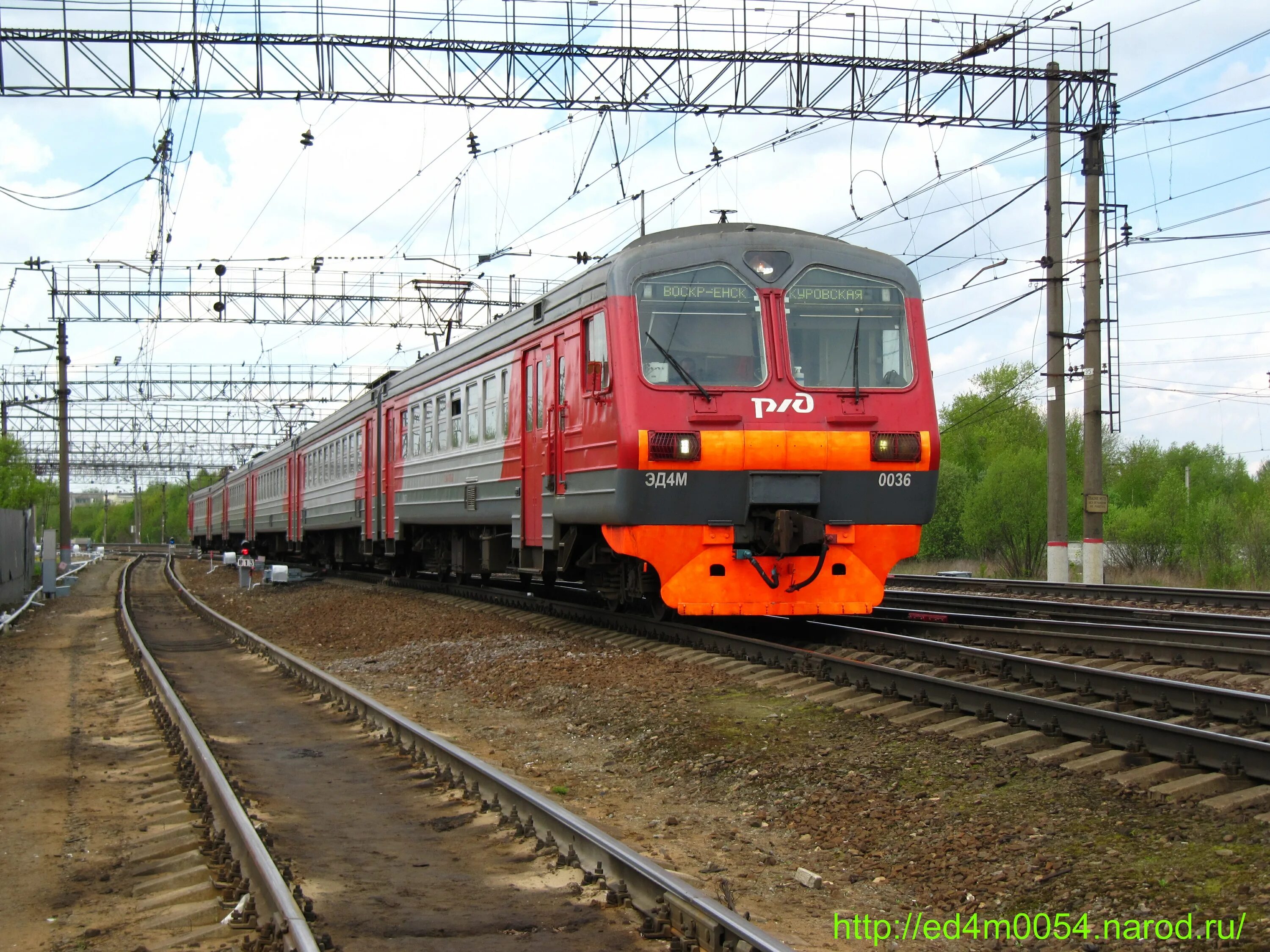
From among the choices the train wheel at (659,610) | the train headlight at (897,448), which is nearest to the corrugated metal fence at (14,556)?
the train wheel at (659,610)

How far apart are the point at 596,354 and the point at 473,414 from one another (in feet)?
16.1

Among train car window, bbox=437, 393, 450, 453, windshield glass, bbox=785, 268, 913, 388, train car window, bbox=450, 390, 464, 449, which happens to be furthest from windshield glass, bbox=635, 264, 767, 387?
train car window, bbox=437, 393, 450, 453

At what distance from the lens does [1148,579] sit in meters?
22.3

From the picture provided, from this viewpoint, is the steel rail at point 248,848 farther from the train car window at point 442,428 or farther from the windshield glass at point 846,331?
the train car window at point 442,428

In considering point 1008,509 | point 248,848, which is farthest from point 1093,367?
point 248,848

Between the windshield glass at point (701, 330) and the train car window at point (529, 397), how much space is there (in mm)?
3008

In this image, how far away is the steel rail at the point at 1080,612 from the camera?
36.2ft

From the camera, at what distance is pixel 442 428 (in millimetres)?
17469

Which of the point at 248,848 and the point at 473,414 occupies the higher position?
the point at 473,414

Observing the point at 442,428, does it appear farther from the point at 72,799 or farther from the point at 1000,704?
the point at 1000,704

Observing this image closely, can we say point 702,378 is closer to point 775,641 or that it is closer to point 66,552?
point 775,641

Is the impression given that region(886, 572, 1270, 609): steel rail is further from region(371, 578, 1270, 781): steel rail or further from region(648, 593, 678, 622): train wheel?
region(371, 578, 1270, 781): steel rail

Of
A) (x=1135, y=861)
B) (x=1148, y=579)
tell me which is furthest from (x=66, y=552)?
(x=1135, y=861)

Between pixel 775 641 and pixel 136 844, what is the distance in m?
6.18
